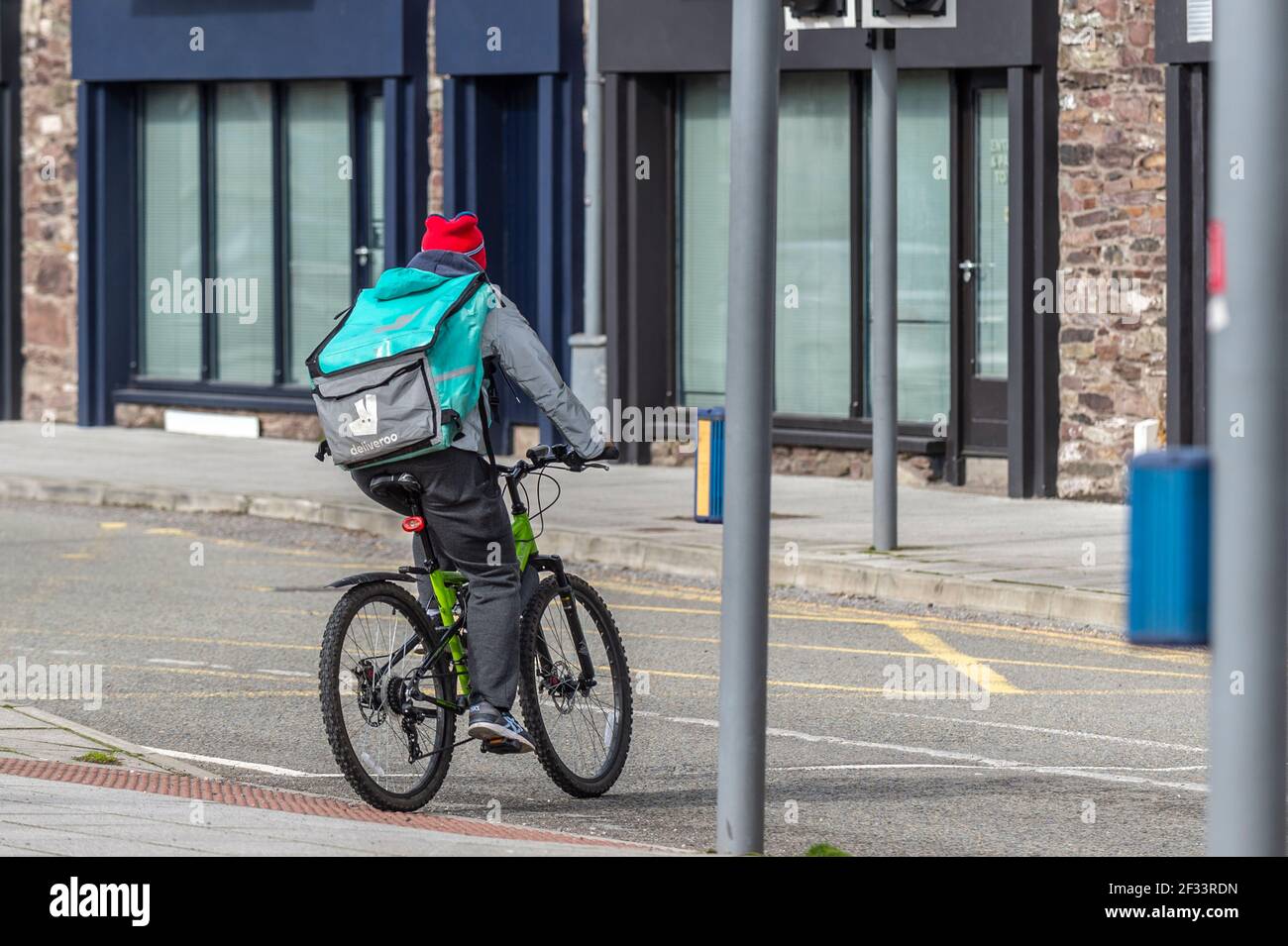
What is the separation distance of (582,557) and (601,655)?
6.67 m

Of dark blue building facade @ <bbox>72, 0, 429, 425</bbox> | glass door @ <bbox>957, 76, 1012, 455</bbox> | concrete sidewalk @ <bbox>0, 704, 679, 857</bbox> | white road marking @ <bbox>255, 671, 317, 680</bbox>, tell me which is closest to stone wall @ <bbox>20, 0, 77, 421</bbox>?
dark blue building facade @ <bbox>72, 0, 429, 425</bbox>

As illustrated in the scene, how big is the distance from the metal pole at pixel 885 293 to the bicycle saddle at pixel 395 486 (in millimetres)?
6430

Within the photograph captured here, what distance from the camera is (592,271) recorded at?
698 inches

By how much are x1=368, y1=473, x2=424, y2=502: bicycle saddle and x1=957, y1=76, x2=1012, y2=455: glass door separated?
10.2 meters

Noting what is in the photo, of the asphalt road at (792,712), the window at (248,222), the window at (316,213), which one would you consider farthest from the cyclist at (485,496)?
the window at (316,213)

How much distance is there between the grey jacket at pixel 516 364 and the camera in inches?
282

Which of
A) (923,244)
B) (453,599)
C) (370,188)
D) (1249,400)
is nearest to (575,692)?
(453,599)

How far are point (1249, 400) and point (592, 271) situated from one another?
46.0ft

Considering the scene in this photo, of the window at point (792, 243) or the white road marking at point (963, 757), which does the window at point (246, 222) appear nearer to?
the window at point (792, 243)

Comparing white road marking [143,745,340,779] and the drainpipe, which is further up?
the drainpipe

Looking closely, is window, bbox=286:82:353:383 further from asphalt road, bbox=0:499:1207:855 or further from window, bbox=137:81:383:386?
asphalt road, bbox=0:499:1207:855

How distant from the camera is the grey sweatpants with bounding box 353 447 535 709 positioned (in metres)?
7.12

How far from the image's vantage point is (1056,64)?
16.4 meters

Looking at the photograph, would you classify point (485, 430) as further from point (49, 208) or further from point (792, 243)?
point (49, 208)
